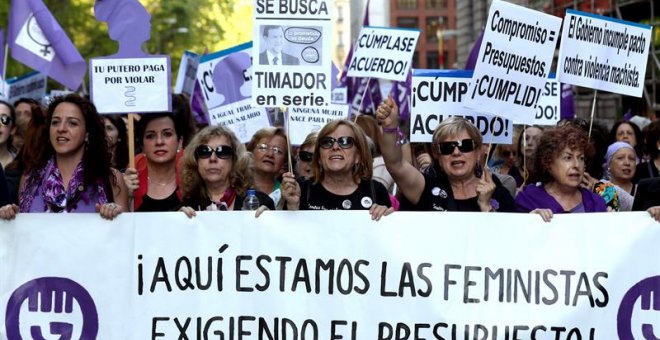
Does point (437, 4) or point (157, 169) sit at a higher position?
point (437, 4)

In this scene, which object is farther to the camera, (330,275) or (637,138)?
(637,138)

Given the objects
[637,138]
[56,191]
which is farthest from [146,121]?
[637,138]

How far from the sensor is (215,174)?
664 cm

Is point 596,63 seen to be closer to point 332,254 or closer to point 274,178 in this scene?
point 274,178

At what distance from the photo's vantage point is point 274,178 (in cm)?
819

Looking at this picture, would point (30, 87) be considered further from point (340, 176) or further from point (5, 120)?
point (340, 176)

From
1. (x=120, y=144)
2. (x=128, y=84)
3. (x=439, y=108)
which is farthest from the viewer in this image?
(x=120, y=144)

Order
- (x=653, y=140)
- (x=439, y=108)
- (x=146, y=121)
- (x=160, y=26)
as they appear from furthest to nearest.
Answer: (x=160, y=26) < (x=653, y=140) < (x=439, y=108) < (x=146, y=121)

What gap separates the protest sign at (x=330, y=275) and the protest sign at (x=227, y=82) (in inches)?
167

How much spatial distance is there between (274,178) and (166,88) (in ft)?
3.03

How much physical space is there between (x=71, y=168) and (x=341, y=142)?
139 centimetres

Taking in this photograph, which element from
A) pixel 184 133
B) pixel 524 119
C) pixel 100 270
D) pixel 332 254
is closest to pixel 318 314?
pixel 332 254

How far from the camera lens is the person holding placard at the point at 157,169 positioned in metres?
7.02

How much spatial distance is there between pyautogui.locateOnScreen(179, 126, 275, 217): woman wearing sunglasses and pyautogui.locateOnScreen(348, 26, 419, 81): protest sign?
490cm
